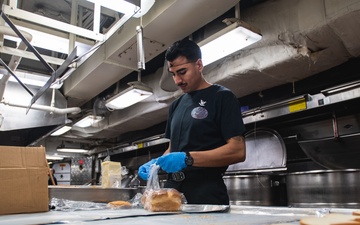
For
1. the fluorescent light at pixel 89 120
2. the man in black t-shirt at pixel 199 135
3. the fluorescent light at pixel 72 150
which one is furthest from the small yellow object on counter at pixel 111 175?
the fluorescent light at pixel 72 150

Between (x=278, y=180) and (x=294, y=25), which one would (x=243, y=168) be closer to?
(x=278, y=180)

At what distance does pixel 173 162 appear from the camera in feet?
4.71

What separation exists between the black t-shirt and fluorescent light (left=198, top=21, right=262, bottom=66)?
0.94 m

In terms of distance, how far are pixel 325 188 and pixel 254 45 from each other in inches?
53.8

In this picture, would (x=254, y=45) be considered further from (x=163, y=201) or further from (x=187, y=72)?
(x=163, y=201)

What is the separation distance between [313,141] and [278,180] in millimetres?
611

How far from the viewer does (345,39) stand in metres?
2.34

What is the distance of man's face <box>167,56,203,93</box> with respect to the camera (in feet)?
5.86

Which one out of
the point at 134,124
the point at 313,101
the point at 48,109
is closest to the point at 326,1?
the point at 313,101

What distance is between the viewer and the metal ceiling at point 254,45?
233 cm

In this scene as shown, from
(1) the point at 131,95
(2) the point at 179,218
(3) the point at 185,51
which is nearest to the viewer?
(2) the point at 179,218

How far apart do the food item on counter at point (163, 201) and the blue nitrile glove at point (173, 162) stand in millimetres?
143

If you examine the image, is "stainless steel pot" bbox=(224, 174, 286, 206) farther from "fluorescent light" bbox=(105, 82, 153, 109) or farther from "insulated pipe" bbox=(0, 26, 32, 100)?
"insulated pipe" bbox=(0, 26, 32, 100)

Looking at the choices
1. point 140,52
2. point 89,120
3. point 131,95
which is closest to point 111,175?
point 140,52
